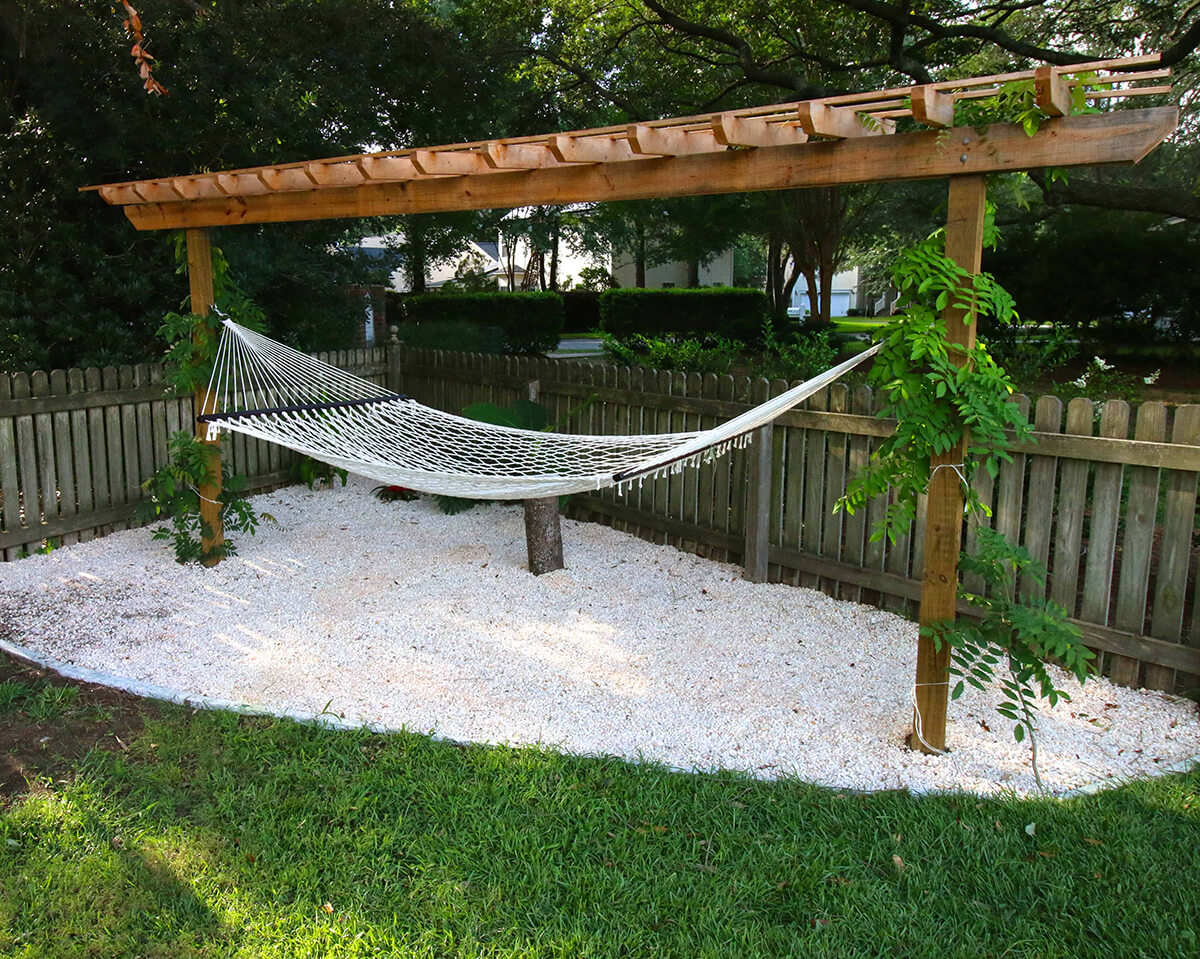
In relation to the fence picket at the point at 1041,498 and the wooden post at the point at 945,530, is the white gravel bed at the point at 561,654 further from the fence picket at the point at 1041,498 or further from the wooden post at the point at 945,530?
the fence picket at the point at 1041,498

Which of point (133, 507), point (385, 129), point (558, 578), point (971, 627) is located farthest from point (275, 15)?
point (971, 627)

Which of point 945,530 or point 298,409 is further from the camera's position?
point 298,409

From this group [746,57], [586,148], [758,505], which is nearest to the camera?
[586,148]

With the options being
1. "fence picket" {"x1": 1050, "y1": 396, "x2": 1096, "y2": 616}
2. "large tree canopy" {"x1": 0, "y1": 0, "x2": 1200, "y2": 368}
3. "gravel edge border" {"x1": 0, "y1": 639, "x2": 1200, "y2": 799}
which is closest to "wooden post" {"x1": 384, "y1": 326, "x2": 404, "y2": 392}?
"large tree canopy" {"x1": 0, "y1": 0, "x2": 1200, "y2": 368}

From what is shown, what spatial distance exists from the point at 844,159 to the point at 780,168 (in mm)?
197

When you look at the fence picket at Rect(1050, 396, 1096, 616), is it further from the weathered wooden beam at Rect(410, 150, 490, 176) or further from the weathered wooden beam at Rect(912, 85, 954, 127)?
the weathered wooden beam at Rect(410, 150, 490, 176)

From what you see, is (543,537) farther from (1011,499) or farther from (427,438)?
(1011,499)

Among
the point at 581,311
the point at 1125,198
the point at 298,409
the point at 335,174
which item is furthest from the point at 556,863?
the point at 581,311

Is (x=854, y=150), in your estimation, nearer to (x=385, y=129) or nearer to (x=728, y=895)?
(x=728, y=895)

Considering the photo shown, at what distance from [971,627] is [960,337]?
0.86m

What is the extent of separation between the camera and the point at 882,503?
167 inches

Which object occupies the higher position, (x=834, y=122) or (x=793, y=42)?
(x=793, y=42)

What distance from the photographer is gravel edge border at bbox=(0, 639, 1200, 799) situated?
111 inches

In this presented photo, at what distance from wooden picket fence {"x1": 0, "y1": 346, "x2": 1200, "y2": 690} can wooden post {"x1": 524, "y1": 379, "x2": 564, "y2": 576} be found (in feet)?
2.58
